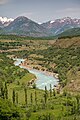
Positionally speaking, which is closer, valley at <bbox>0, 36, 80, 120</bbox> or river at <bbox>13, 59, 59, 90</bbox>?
valley at <bbox>0, 36, 80, 120</bbox>

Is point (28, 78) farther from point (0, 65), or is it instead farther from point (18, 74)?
point (0, 65)

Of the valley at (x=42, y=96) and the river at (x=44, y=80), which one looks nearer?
the valley at (x=42, y=96)

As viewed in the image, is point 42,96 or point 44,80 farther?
A: point 44,80

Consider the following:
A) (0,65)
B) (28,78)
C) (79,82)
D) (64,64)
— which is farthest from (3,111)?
(64,64)

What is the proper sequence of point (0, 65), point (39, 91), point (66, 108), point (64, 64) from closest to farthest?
point (66, 108), point (39, 91), point (0, 65), point (64, 64)

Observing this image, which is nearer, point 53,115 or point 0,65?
point 53,115

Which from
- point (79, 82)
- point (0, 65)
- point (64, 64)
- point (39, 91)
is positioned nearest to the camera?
point (39, 91)

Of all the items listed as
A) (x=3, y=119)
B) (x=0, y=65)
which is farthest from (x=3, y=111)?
(x=0, y=65)

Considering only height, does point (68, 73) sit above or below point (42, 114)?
above

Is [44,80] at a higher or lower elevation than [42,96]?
higher
